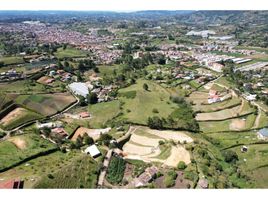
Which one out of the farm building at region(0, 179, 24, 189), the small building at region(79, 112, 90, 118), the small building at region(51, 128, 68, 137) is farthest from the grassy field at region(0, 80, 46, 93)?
the farm building at region(0, 179, 24, 189)

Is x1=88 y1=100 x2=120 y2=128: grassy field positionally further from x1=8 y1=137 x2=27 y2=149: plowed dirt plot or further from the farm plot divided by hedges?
the farm plot divided by hedges

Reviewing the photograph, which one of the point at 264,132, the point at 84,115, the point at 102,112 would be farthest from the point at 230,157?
the point at 84,115

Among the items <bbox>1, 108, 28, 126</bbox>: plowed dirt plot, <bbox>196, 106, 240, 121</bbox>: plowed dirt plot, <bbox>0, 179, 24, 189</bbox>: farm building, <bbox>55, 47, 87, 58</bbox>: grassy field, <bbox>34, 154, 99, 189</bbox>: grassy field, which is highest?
<bbox>0, 179, 24, 189</bbox>: farm building

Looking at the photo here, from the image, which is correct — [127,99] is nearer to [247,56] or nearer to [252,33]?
[247,56]

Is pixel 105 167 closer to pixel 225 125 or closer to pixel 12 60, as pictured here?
pixel 225 125

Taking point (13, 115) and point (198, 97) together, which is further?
point (198, 97)

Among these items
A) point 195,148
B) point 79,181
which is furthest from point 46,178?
point 195,148
